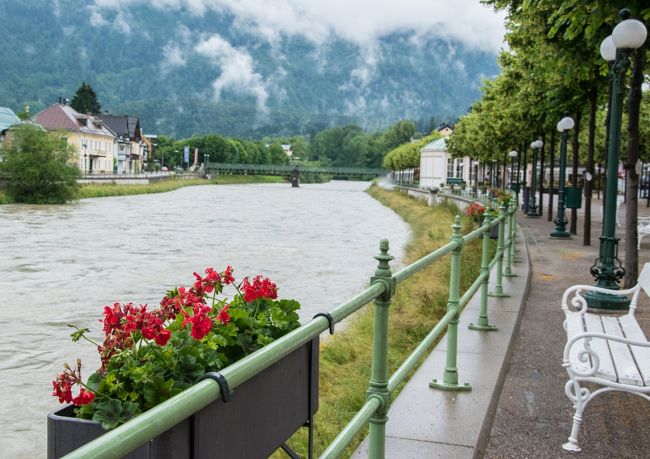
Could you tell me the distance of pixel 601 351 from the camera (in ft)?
17.3

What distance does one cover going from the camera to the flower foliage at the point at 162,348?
239 cm

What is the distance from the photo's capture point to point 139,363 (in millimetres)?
2545

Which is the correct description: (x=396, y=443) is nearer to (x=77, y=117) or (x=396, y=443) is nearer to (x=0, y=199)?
(x=0, y=199)

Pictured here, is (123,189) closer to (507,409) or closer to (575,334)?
(507,409)

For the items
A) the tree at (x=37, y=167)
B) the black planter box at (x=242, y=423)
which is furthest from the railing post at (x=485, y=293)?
the tree at (x=37, y=167)

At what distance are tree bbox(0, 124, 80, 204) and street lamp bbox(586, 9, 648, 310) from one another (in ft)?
158

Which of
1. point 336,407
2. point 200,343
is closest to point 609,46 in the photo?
point 336,407

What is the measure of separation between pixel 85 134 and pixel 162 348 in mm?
107331

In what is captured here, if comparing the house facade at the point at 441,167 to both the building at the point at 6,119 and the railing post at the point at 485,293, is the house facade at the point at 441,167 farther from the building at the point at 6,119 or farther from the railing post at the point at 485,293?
the railing post at the point at 485,293

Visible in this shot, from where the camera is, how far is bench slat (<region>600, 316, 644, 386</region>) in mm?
4641

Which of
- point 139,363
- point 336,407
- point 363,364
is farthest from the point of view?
point 363,364

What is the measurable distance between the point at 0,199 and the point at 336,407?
50.1 metres

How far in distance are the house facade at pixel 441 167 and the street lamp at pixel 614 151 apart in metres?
82.5

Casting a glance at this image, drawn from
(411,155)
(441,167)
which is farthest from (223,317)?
(411,155)
